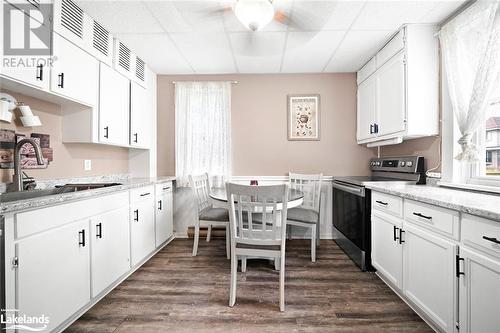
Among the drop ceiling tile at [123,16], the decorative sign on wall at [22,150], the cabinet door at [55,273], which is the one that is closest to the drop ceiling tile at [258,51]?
the drop ceiling tile at [123,16]

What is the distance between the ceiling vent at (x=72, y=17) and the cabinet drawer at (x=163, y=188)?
1727mm

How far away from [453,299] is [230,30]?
9.07ft

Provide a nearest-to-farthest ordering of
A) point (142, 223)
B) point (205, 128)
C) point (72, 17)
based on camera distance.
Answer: point (72, 17) → point (142, 223) → point (205, 128)

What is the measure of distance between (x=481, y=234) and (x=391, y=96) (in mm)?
1852

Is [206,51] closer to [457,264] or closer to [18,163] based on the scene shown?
[18,163]

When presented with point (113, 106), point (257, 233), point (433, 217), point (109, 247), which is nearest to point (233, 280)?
point (257, 233)

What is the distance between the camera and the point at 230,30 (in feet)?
8.20

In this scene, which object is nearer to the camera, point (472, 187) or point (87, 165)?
point (472, 187)

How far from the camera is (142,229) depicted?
2.67 meters

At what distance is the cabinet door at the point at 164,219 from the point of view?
10.1 ft

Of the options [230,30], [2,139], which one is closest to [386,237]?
[230,30]

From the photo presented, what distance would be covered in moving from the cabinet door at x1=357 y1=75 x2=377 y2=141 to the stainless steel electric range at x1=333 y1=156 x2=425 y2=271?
→ 0.41 m

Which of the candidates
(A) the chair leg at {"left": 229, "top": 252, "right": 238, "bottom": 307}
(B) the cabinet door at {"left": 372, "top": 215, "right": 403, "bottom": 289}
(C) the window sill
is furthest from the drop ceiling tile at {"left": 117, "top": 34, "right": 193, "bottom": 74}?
(C) the window sill

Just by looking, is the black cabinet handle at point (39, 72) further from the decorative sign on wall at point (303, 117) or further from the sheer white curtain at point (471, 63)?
the sheer white curtain at point (471, 63)
